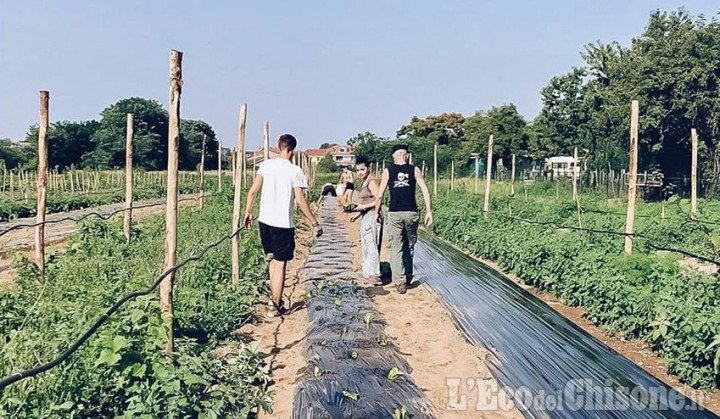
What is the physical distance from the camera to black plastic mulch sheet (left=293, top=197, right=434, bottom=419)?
462 cm

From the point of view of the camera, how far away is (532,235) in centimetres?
1127

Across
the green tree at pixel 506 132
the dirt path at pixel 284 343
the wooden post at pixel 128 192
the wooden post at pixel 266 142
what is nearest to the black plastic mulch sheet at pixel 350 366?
the dirt path at pixel 284 343

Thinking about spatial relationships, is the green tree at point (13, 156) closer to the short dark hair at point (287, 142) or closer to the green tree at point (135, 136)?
the green tree at point (135, 136)

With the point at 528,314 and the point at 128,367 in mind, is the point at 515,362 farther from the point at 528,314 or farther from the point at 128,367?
the point at 128,367

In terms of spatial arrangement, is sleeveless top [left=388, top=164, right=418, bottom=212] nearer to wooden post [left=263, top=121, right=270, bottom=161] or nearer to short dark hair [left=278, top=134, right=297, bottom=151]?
short dark hair [left=278, top=134, right=297, bottom=151]

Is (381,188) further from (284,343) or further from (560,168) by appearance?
(560,168)

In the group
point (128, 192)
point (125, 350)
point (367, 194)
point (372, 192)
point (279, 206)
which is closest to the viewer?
point (125, 350)

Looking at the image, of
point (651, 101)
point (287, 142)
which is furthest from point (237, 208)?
point (651, 101)

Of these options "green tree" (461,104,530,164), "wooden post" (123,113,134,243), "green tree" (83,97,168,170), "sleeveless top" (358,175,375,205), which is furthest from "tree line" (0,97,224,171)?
"sleeveless top" (358,175,375,205)

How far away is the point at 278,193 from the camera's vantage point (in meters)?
7.20

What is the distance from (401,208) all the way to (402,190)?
0.22 m

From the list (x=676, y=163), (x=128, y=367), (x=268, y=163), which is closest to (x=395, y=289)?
(x=268, y=163)

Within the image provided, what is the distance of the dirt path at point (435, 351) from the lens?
487cm

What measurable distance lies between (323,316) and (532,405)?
2.82 metres
